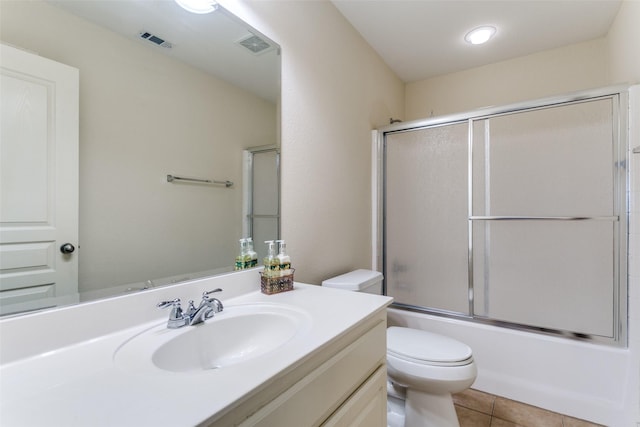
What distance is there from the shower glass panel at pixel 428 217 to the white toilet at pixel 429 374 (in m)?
A: 0.63

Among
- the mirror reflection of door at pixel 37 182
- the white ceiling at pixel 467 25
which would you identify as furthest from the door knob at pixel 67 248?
the white ceiling at pixel 467 25

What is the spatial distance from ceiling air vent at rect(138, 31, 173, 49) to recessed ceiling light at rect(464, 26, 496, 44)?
205 cm

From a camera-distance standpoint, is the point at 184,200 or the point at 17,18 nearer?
the point at 17,18

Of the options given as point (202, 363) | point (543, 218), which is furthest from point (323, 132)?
point (543, 218)

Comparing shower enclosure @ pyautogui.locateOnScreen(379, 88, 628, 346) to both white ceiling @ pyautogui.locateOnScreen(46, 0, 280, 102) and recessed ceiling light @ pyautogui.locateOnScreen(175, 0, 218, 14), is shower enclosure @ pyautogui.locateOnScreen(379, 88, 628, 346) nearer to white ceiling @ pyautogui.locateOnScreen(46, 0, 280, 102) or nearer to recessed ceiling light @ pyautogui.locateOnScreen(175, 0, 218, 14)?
white ceiling @ pyautogui.locateOnScreen(46, 0, 280, 102)

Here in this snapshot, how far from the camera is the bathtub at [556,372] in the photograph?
150 cm

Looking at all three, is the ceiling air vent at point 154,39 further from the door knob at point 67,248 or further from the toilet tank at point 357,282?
the toilet tank at point 357,282

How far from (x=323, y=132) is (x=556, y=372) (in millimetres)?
1910

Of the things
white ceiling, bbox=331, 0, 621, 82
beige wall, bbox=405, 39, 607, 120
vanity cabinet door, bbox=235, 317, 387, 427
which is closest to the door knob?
vanity cabinet door, bbox=235, 317, 387, 427

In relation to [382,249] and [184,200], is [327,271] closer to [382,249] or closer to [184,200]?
[382,249]

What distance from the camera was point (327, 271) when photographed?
168cm

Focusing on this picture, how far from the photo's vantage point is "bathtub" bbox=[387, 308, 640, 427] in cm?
150

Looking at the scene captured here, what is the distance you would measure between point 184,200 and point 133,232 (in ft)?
0.64

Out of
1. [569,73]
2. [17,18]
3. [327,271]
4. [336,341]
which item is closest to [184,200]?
[17,18]
